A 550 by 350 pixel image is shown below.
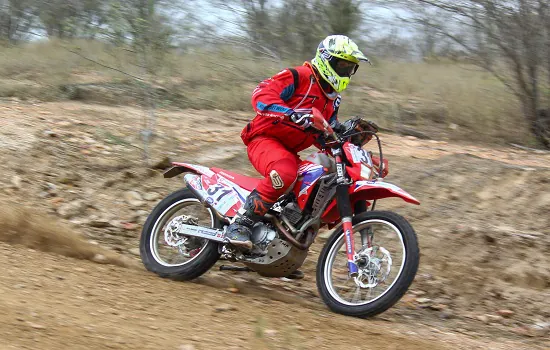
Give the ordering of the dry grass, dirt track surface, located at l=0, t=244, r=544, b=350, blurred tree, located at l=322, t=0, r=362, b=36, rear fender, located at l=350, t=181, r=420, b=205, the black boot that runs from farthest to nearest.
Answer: blurred tree, located at l=322, t=0, r=362, b=36 → the dry grass → the black boot → rear fender, located at l=350, t=181, r=420, b=205 → dirt track surface, located at l=0, t=244, r=544, b=350

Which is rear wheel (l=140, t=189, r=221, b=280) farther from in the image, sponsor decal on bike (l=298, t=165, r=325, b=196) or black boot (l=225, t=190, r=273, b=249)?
sponsor decal on bike (l=298, t=165, r=325, b=196)

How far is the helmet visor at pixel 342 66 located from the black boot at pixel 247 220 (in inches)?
43.8

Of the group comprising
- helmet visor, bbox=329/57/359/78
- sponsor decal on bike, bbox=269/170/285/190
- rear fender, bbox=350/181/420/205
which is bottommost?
sponsor decal on bike, bbox=269/170/285/190

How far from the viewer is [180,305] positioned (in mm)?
5145

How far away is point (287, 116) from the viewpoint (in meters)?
5.55

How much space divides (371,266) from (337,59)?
1551 millimetres

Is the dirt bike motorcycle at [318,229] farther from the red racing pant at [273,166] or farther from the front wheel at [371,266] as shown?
the red racing pant at [273,166]

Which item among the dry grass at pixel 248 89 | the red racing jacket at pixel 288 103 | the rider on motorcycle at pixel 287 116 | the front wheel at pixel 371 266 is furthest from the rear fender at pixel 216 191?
the dry grass at pixel 248 89

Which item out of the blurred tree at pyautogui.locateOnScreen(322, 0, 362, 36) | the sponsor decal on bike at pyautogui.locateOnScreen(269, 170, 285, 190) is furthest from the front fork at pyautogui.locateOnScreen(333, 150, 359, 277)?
the blurred tree at pyautogui.locateOnScreen(322, 0, 362, 36)

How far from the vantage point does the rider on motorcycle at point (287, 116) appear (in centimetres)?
557

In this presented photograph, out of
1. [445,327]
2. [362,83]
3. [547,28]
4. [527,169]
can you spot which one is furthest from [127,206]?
[362,83]

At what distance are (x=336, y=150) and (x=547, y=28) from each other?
22.7ft

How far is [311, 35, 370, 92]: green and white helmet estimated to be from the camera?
556 cm

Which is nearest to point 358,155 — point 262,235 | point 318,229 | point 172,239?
point 318,229
